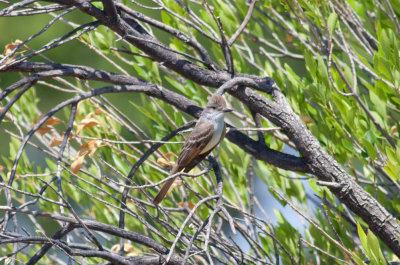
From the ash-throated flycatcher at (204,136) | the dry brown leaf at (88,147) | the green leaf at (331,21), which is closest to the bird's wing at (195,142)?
the ash-throated flycatcher at (204,136)

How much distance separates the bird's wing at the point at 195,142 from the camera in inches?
100

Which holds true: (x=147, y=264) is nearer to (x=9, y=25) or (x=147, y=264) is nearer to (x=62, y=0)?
(x=62, y=0)

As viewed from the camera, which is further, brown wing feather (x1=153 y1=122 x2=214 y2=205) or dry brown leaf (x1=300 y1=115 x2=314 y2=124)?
dry brown leaf (x1=300 y1=115 x2=314 y2=124)

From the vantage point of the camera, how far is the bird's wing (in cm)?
255

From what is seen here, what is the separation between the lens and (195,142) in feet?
8.51

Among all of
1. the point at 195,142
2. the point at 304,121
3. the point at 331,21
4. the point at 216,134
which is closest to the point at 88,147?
the point at 195,142

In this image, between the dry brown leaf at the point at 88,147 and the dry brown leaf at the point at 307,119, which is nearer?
the dry brown leaf at the point at 88,147

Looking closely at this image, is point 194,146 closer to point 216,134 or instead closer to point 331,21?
point 216,134

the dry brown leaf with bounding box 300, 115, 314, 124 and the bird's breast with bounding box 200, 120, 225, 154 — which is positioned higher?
the dry brown leaf with bounding box 300, 115, 314, 124

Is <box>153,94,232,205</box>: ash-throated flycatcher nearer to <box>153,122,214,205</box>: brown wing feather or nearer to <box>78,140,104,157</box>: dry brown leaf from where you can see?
<box>153,122,214,205</box>: brown wing feather

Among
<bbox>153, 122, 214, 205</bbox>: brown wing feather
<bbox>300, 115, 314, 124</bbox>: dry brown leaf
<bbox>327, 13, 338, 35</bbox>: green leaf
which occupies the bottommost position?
<bbox>153, 122, 214, 205</bbox>: brown wing feather

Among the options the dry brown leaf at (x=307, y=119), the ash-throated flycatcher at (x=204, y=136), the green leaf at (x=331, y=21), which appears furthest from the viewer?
the dry brown leaf at (x=307, y=119)

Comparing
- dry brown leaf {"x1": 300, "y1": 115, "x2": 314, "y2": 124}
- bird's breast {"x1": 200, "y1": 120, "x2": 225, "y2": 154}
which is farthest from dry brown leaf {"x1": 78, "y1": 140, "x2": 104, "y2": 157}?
dry brown leaf {"x1": 300, "y1": 115, "x2": 314, "y2": 124}

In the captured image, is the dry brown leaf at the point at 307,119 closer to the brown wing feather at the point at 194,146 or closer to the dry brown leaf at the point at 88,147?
the brown wing feather at the point at 194,146
